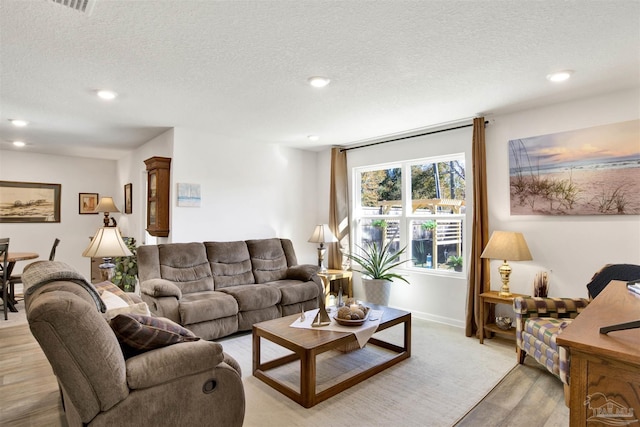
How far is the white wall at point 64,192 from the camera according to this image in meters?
6.18

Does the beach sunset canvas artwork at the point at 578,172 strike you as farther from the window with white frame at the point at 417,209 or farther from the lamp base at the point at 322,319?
the lamp base at the point at 322,319

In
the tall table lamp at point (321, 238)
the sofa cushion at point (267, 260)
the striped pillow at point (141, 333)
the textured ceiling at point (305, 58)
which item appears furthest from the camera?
the tall table lamp at point (321, 238)

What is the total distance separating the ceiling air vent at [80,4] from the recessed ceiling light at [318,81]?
150 cm

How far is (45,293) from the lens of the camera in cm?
161

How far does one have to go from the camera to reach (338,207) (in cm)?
547

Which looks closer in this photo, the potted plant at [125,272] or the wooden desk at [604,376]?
the wooden desk at [604,376]

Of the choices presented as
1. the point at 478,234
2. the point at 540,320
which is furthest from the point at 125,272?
the point at 540,320

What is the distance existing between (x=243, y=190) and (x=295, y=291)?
1.77m

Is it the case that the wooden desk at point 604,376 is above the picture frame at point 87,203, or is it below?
below

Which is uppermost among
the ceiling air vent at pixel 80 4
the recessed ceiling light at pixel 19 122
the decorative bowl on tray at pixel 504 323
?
the recessed ceiling light at pixel 19 122

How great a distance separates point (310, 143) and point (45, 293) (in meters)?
4.18

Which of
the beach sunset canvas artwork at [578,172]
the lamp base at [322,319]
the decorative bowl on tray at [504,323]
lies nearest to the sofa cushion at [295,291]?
the lamp base at [322,319]

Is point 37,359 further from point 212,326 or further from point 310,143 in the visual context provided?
point 310,143

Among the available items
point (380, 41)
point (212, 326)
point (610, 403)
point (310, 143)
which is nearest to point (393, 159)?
point (310, 143)
